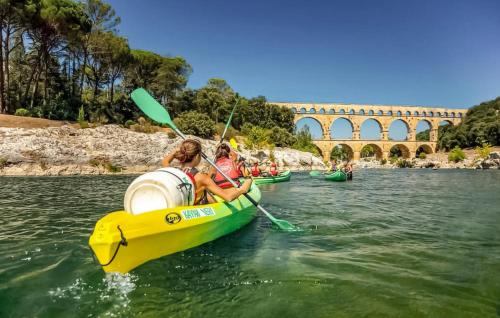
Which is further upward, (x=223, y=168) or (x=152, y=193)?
(x=223, y=168)

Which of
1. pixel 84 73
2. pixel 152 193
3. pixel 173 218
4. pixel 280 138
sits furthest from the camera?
pixel 280 138

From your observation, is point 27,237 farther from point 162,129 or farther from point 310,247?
point 162,129

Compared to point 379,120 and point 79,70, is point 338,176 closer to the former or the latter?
point 79,70

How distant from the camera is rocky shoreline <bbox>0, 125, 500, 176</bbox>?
2042cm

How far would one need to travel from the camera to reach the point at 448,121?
77.6 metres

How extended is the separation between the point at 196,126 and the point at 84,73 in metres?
11.7

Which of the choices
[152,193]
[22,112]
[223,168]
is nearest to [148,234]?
[152,193]

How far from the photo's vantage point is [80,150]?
22.9 meters

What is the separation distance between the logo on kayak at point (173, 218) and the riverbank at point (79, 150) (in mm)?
20338

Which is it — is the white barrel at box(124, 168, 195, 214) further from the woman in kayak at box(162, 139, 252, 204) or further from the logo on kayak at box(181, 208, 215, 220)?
the woman in kayak at box(162, 139, 252, 204)

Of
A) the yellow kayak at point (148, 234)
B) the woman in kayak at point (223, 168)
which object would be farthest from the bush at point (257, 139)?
the yellow kayak at point (148, 234)

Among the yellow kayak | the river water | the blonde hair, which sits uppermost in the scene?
the blonde hair

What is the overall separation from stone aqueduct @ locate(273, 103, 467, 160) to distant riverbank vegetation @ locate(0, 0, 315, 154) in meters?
23.4

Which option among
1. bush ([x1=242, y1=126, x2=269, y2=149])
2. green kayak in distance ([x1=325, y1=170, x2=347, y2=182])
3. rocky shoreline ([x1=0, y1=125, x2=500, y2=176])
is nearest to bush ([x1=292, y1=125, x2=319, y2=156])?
bush ([x1=242, y1=126, x2=269, y2=149])
